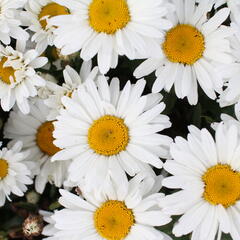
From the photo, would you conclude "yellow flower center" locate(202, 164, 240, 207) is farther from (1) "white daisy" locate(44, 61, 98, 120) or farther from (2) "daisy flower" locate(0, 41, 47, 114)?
(2) "daisy flower" locate(0, 41, 47, 114)

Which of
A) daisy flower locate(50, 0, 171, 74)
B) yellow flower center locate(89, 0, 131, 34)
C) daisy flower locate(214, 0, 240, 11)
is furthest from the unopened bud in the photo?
daisy flower locate(214, 0, 240, 11)

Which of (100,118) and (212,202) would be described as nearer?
(212,202)

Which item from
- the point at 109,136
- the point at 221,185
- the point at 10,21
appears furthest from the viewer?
the point at 10,21

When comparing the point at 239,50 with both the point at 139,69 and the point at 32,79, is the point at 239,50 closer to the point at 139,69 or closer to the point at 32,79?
the point at 139,69

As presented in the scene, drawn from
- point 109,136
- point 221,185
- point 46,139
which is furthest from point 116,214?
point 46,139

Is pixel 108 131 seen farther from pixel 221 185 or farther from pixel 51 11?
pixel 51 11

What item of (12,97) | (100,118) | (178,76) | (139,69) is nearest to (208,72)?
(178,76)
